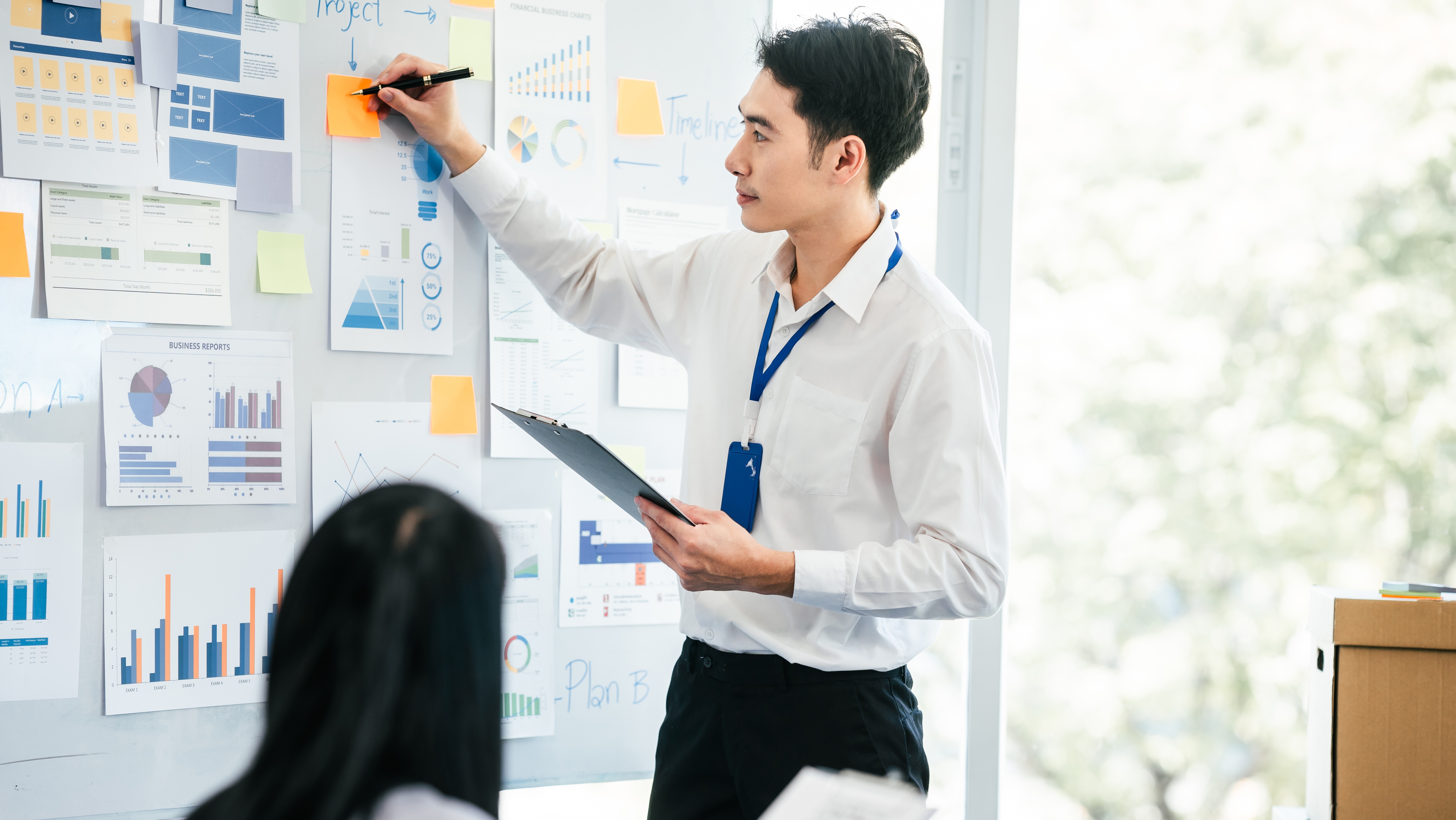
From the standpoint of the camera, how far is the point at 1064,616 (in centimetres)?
322

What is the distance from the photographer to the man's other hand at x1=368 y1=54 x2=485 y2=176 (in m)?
1.51

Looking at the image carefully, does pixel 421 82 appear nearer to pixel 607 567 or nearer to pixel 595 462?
pixel 595 462

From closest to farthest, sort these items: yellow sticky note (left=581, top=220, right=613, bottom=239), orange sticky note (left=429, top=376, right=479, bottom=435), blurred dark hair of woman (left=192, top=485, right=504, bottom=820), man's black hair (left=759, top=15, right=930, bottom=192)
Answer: blurred dark hair of woman (left=192, top=485, right=504, bottom=820) < man's black hair (left=759, top=15, right=930, bottom=192) < orange sticky note (left=429, top=376, right=479, bottom=435) < yellow sticky note (left=581, top=220, right=613, bottom=239)

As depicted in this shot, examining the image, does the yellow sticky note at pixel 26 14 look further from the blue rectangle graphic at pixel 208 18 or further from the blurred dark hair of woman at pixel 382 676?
the blurred dark hair of woman at pixel 382 676

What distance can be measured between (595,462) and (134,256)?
0.77 meters

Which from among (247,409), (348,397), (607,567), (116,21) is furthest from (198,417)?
(607,567)

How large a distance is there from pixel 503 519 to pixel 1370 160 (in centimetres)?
282

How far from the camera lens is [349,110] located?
152 centimetres

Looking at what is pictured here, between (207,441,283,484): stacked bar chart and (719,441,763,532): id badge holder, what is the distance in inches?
27.5

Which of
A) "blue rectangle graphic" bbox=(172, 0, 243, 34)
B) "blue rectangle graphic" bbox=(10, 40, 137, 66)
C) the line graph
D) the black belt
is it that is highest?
"blue rectangle graphic" bbox=(172, 0, 243, 34)

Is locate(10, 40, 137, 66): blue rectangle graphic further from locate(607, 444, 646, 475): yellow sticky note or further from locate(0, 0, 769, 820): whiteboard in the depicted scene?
locate(607, 444, 646, 475): yellow sticky note

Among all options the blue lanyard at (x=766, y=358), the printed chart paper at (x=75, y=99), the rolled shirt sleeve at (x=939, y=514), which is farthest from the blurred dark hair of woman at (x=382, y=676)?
the printed chart paper at (x=75, y=99)

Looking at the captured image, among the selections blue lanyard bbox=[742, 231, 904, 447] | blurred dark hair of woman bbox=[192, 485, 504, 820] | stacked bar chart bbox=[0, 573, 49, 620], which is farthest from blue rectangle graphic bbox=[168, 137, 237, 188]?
blurred dark hair of woman bbox=[192, 485, 504, 820]

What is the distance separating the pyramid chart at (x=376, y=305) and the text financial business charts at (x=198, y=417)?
11 centimetres
